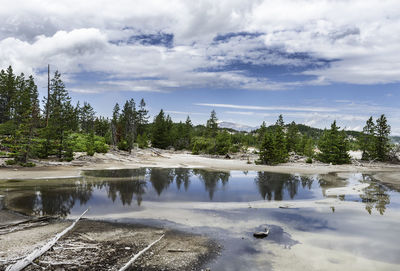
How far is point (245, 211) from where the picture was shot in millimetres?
18156

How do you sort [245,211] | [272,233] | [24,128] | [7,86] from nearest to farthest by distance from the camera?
[272,233], [245,211], [24,128], [7,86]

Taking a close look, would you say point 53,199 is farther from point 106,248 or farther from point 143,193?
point 106,248

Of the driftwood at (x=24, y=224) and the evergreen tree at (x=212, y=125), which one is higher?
the evergreen tree at (x=212, y=125)

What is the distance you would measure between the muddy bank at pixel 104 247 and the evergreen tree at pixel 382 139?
60.4 metres

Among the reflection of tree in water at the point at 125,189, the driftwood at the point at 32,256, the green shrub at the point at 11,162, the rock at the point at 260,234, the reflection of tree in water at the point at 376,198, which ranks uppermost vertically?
the green shrub at the point at 11,162

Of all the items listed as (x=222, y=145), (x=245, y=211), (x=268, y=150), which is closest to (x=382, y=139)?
(x=268, y=150)

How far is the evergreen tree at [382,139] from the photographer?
56.5 metres

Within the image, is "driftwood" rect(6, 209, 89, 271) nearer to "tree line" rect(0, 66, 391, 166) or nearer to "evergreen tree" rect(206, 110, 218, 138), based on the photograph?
"tree line" rect(0, 66, 391, 166)

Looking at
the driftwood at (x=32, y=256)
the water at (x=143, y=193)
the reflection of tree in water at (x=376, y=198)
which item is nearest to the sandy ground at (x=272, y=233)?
the driftwood at (x=32, y=256)

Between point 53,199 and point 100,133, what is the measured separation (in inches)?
3239

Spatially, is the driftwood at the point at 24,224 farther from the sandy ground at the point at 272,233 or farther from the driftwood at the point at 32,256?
A: the driftwood at the point at 32,256

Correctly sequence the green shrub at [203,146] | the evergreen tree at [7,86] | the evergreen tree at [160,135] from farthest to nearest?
1. the evergreen tree at [160,135]
2. the green shrub at [203,146]
3. the evergreen tree at [7,86]

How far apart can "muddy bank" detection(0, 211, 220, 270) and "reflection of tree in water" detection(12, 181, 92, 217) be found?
236 cm

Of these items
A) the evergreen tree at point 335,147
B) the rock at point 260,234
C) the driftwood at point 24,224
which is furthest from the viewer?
the evergreen tree at point 335,147
